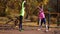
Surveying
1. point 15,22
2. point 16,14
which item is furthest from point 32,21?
point 15,22

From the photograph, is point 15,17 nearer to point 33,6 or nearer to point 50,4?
point 33,6

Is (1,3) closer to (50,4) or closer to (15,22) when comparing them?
(15,22)

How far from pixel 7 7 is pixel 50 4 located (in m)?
4.25

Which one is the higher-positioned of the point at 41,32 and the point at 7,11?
the point at 7,11

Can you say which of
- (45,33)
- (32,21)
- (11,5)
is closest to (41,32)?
(45,33)

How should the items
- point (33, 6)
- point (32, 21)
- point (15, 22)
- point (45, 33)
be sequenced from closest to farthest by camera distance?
point (45, 33)
point (15, 22)
point (33, 6)
point (32, 21)

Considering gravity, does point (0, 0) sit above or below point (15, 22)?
above

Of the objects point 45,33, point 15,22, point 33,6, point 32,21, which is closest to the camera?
point 45,33

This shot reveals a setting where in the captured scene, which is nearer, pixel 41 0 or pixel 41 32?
pixel 41 32

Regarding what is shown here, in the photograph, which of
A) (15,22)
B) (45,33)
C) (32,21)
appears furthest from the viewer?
(32,21)

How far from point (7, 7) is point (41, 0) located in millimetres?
2687

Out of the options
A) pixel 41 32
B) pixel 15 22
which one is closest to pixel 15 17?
pixel 15 22

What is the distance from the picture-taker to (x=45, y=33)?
12.7 metres

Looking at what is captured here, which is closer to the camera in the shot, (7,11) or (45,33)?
(45,33)
